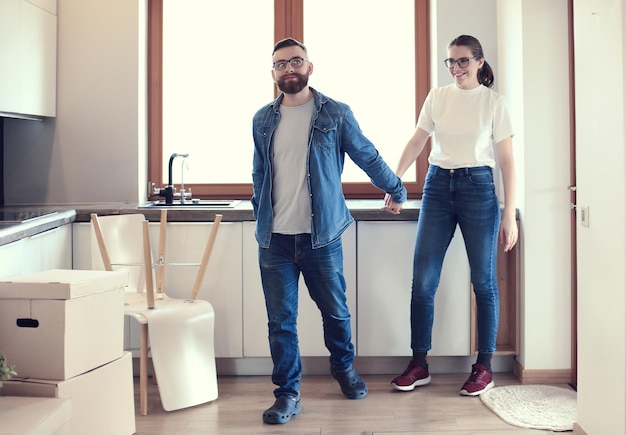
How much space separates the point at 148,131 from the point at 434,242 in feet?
5.65

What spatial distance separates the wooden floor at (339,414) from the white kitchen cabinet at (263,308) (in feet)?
0.55

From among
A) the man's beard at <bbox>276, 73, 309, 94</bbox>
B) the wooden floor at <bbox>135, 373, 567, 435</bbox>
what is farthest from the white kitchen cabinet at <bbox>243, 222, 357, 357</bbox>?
the man's beard at <bbox>276, 73, 309, 94</bbox>

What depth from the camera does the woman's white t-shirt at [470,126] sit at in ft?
11.5

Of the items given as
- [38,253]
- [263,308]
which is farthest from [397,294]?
[38,253]

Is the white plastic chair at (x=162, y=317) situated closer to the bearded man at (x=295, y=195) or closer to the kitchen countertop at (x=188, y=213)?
the kitchen countertop at (x=188, y=213)

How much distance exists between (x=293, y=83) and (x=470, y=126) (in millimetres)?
811

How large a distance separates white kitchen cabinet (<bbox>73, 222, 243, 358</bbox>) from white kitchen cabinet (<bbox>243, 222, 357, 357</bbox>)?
0.11ft

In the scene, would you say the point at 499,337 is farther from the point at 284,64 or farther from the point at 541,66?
the point at 284,64

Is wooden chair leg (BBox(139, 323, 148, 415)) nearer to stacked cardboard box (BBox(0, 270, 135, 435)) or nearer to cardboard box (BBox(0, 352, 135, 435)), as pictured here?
cardboard box (BBox(0, 352, 135, 435))

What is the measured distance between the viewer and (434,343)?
13.0ft

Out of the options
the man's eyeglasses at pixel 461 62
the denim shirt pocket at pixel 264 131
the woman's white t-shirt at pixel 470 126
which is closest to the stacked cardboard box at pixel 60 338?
the denim shirt pocket at pixel 264 131

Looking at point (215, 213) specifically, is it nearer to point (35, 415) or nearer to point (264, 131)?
point (264, 131)

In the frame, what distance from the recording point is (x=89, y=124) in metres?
4.29

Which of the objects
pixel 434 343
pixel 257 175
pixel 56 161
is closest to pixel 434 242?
pixel 434 343
